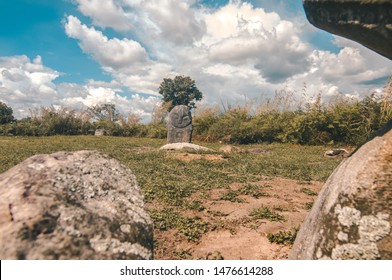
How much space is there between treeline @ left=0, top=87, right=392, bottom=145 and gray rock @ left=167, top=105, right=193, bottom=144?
505 centimetres

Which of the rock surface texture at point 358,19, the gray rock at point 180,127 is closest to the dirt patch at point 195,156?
the gray rock at point 180,127

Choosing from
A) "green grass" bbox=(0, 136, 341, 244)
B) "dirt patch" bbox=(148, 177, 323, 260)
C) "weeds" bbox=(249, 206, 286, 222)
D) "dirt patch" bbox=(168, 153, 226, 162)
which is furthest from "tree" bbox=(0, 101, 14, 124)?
"weeds" bbox=(249, 206, 286, 222)

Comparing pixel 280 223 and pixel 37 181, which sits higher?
pixel 37 181

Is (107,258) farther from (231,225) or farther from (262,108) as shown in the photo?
(262,108)

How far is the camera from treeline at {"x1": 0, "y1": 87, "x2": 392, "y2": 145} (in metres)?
18.9

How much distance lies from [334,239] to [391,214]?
401 millimetres

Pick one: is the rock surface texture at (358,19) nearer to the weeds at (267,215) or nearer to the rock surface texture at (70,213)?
the rock surface texture at (70,213)

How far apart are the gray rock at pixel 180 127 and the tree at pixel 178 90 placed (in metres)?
40.9

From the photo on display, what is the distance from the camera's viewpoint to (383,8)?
6.56ft

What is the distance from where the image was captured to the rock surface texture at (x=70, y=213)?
67.4 inches

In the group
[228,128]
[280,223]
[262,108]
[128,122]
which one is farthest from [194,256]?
[128,122]

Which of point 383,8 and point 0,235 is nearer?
point 0,235

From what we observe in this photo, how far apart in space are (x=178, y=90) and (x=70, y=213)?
196ft

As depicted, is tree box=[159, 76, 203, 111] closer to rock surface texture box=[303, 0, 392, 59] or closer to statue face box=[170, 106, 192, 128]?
statue face box=[170, 106, 192, 128]
